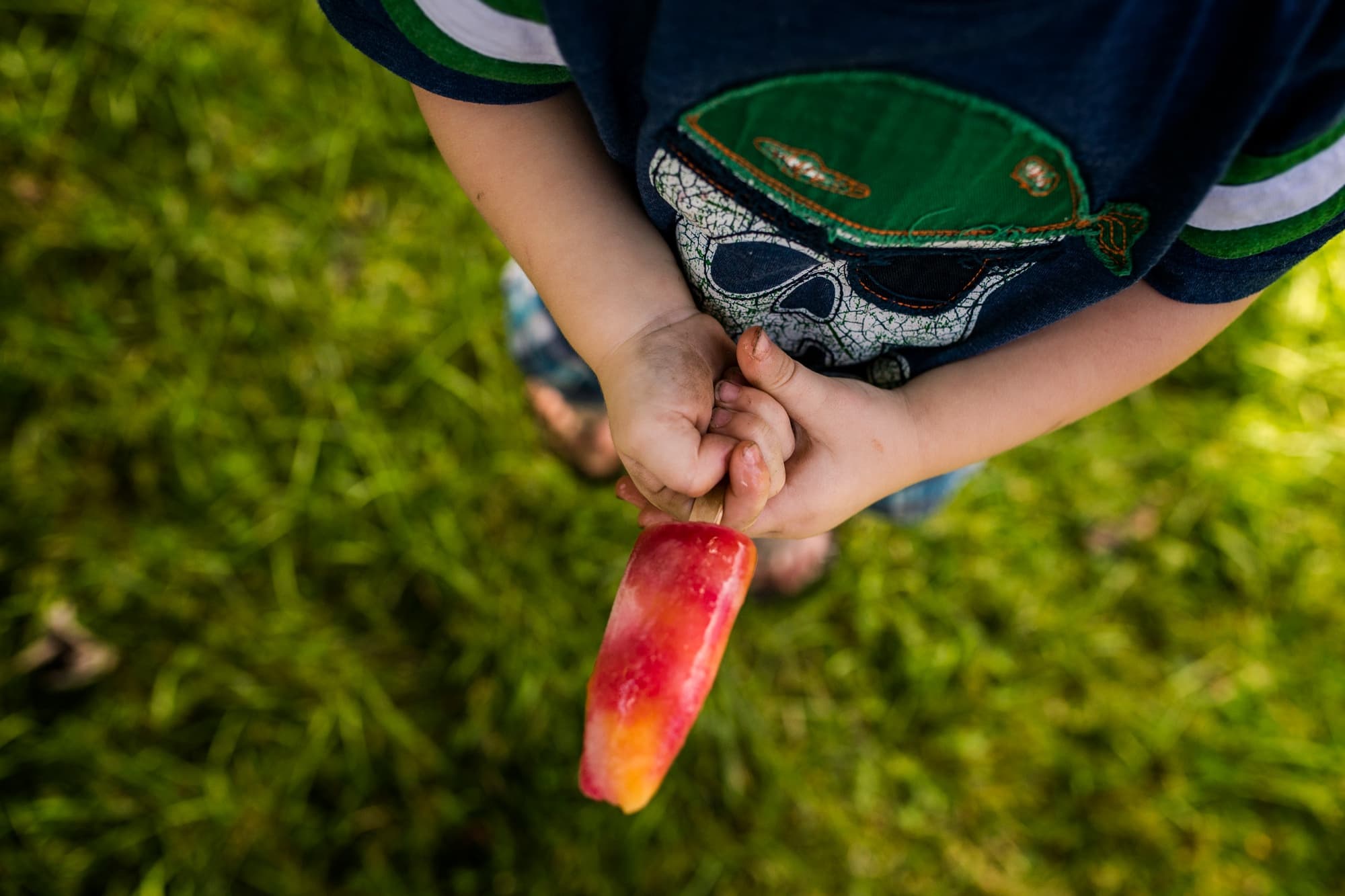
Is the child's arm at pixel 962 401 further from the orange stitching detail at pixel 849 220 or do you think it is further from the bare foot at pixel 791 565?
the bare foot at pixel 791 565

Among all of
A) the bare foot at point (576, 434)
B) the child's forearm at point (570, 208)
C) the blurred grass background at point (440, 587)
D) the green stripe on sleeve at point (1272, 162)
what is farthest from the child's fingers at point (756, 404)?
the blurred grass background at point (440, 587)

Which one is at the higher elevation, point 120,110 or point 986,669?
point 120,110

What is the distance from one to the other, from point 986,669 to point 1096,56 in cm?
141

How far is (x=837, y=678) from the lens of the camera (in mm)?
1756

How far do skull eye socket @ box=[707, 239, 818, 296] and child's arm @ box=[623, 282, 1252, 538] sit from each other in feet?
0.39

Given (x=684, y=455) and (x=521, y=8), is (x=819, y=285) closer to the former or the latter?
(x=684, y=455)

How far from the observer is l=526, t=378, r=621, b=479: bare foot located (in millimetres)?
1716

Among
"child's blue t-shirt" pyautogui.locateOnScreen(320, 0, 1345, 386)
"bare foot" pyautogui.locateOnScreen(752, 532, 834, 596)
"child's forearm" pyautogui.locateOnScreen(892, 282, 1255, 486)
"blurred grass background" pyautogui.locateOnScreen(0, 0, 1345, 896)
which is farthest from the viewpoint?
"bare foot" pyautogui.locateOnScreen(752, 532, 834, 596)

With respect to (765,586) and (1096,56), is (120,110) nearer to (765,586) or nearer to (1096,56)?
(765,586)

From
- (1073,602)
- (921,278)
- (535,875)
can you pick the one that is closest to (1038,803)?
(1073,602)

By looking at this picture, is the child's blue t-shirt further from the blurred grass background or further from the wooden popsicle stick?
the blurred grass background

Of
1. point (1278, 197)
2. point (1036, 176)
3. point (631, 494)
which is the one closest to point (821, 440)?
point (631, 494)

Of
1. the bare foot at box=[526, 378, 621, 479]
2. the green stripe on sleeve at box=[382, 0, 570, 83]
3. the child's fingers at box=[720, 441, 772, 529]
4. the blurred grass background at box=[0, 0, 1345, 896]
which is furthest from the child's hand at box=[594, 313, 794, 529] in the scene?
the blurred grass background at box=[0, 0, 1345, 896]

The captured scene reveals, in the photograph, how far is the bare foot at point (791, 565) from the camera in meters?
1.70
